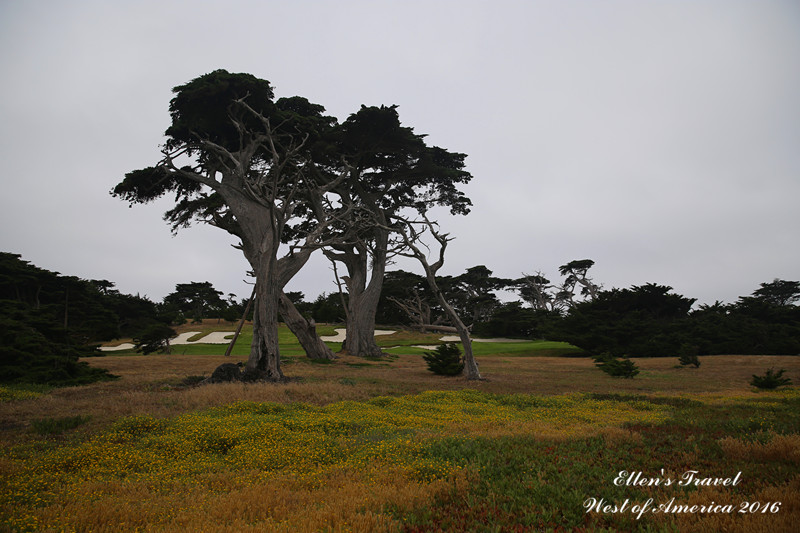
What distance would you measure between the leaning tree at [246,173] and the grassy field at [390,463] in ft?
21.3

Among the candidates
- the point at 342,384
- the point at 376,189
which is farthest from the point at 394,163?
the point at 342,384

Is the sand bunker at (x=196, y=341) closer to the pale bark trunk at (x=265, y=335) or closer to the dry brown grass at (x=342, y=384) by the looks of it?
the dry brown grass at (x=342, y=384)

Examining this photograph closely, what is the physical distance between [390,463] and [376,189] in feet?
90.2

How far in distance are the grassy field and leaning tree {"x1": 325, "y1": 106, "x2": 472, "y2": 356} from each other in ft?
58.4

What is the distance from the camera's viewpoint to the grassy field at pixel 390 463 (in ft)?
15.9

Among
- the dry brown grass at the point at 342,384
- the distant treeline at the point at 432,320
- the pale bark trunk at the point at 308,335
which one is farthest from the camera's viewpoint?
the pale bark trunk at the point at 308,335

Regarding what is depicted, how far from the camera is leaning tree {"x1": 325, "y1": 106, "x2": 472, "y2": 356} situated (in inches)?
1094

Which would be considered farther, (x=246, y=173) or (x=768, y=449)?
(x=246, y=173)

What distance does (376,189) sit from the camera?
1294 inches

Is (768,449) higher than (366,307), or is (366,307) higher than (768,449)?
(366,307)

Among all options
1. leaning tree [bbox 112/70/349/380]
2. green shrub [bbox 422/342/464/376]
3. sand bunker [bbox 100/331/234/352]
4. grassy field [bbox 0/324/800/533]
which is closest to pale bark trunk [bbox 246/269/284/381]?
leaning tree [bbox 112/70/349/380]

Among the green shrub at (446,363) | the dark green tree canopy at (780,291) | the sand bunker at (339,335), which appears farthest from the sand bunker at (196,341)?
the dark green tree canopy at (780,291)

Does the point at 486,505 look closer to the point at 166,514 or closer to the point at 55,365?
the point at 166,514

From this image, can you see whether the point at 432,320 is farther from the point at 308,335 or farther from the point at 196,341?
the point at 308,335
